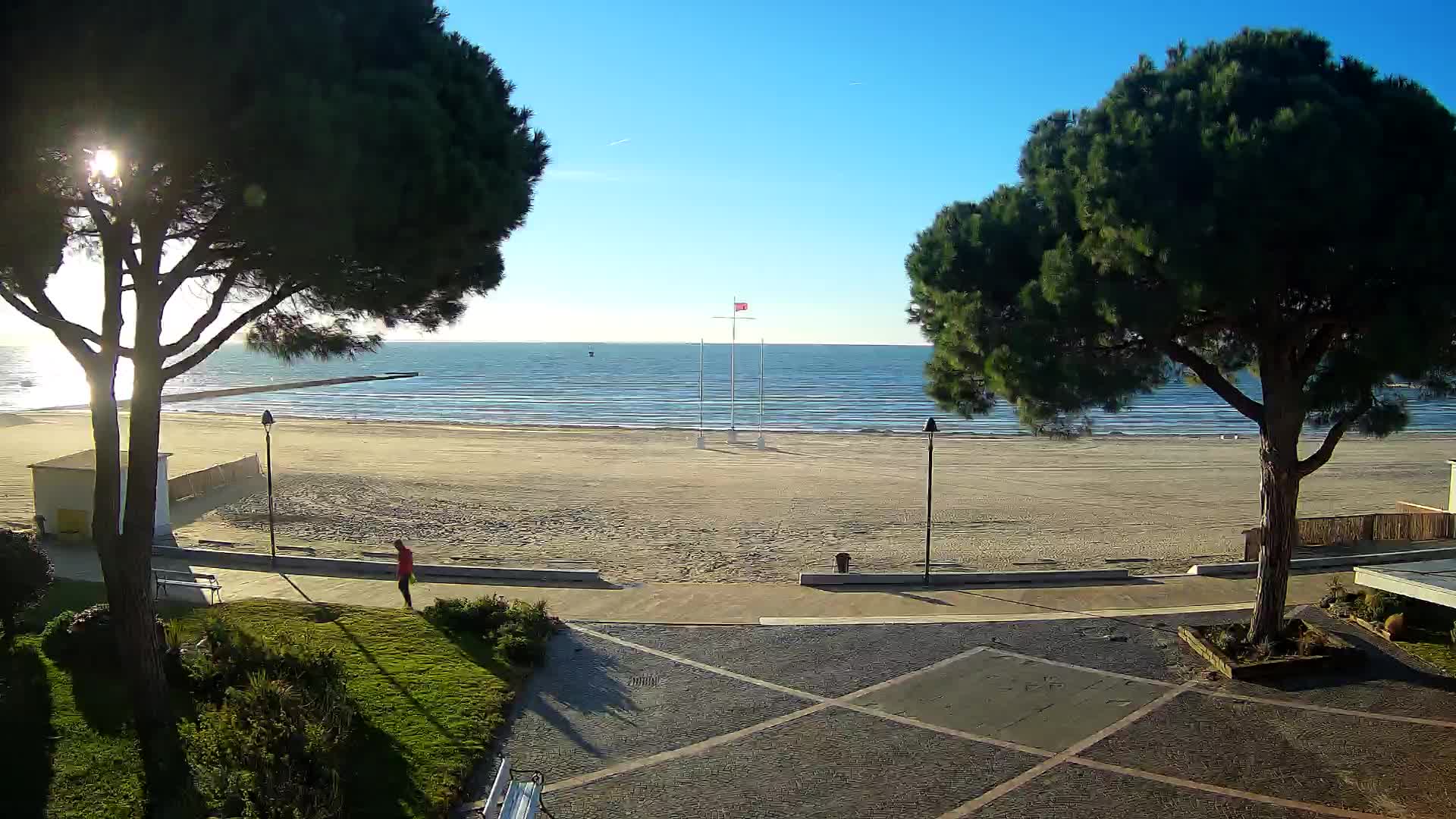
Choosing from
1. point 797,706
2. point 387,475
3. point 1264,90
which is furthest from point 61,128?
point 387,475

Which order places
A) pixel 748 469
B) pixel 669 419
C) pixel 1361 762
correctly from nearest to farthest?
pixel 1361 762 → pixel 748 469 → pixel 669 419

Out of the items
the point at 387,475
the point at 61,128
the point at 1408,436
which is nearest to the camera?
the point at 61,128

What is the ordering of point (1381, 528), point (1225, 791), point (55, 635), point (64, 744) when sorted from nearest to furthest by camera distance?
point (64, 744), point (1225, 791), point (55, 635), point (1381, 528)

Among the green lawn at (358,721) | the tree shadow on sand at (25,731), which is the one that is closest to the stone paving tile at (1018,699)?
the green lawn at (358,721)

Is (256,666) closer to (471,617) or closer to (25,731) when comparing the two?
(25,731)

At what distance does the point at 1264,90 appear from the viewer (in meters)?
10.1

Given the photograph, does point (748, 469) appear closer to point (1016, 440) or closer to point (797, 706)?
point (1016, 440)

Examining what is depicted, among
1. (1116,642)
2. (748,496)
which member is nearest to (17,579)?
(1116,642)

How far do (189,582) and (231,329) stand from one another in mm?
7089

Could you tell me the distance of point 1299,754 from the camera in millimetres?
9086

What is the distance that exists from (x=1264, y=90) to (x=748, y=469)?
28.5 meters

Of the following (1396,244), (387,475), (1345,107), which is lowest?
(387,475)

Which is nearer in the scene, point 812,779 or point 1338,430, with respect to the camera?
point 812,779

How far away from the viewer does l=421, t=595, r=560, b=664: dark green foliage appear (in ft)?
38.4
